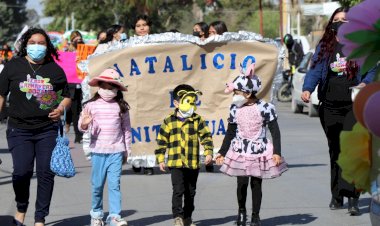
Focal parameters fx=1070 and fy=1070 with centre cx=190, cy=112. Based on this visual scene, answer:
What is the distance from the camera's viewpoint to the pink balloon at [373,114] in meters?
4.41

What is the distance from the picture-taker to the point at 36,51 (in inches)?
347

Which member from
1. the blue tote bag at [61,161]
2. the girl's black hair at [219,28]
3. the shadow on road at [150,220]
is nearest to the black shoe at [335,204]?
the shadow on road at [150,220]

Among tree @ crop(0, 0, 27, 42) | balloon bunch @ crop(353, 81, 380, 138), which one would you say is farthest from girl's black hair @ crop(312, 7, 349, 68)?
tree @ crop(0, 0, 27, 42)

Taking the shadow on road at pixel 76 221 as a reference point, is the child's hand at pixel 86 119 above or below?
above

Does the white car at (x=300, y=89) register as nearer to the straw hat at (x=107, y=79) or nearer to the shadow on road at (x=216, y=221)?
the shadow on road at (x=216, y=221)

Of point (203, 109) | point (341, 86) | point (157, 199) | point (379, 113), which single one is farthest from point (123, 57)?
point (379, 113)

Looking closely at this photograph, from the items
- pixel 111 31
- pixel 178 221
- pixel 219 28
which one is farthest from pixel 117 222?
pixel 111 31

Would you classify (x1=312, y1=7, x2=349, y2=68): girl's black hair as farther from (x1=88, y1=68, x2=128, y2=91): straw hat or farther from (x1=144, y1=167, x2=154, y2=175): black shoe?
(x1=144, y1=167, x2=154, y2=175): black shoe

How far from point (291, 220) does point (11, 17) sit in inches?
3900

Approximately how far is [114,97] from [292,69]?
71.8ft

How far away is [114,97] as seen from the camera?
925cm

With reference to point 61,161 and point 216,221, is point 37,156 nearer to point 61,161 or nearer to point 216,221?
point 61,161

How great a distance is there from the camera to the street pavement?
9.80 meters

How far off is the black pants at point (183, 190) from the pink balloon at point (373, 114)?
477 centimetres
